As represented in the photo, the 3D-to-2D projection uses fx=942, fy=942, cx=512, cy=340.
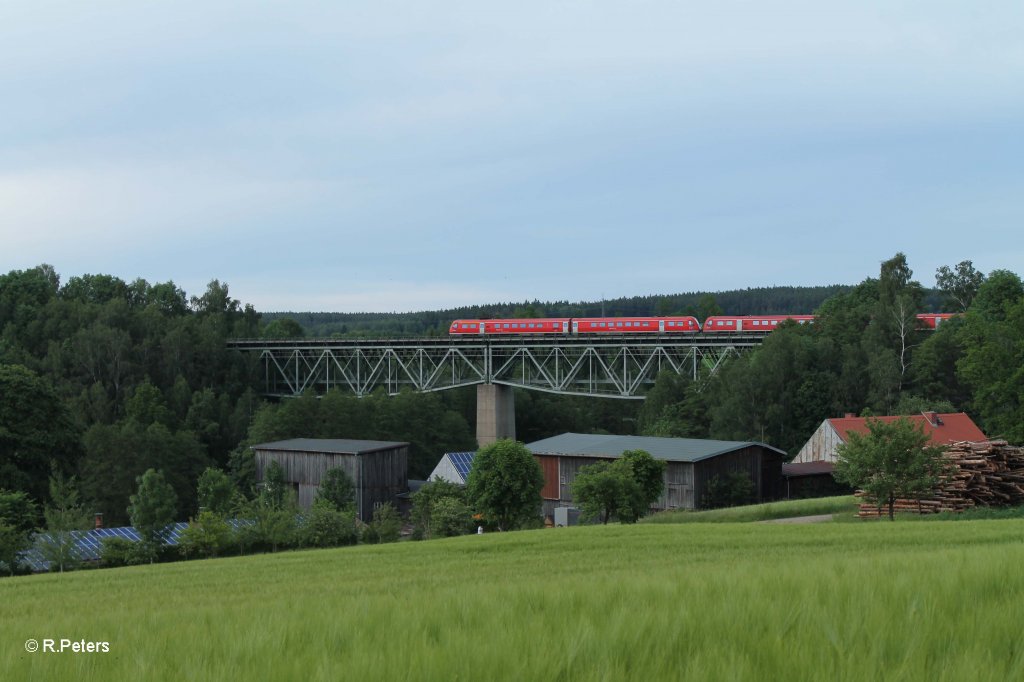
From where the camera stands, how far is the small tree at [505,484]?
47.1 m

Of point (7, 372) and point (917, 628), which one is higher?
point (7, 372)

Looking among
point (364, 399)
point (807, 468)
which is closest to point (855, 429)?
point (807, 468)

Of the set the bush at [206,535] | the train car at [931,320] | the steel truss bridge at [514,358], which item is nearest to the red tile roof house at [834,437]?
the steel truss bridge at [514,358]

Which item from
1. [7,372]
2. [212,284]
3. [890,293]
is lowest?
[7,372]

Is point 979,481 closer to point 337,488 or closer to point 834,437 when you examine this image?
point 834,437

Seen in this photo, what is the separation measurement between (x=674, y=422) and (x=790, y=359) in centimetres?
1276

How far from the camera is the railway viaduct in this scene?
9012 centimetres

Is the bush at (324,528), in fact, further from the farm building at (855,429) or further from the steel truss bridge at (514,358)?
the steel truss bridge at (514,358)

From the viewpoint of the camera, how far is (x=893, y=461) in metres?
35.8

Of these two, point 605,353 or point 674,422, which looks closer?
point 674,422

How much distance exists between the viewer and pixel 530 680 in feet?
13.9

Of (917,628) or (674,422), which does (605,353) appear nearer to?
(674,422)

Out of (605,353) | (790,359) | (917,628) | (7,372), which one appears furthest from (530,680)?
(605,353)

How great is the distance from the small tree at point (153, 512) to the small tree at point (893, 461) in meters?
29.3
